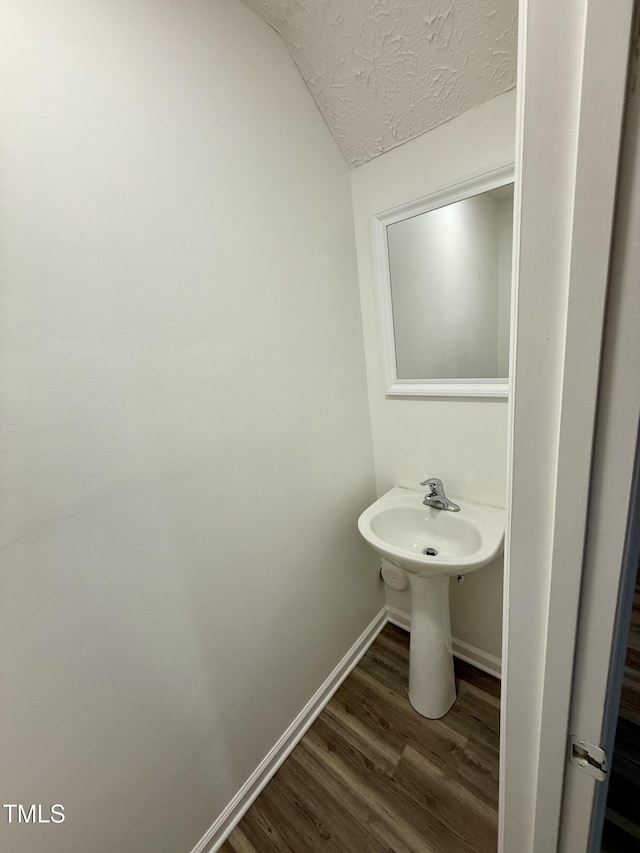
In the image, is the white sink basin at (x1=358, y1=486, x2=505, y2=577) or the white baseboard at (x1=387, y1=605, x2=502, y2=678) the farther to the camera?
the white baseboard at (x1=387, y1=605, x2=502, y2=678)

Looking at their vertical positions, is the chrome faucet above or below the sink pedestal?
above

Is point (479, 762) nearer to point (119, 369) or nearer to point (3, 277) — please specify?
point (119, 369)

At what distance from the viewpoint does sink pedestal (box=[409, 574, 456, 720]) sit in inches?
52.3

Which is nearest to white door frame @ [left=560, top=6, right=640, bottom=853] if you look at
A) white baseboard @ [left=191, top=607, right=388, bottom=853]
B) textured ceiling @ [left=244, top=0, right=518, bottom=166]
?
textured ceiling @ [left=244, top=0, right=518, bottom=166]

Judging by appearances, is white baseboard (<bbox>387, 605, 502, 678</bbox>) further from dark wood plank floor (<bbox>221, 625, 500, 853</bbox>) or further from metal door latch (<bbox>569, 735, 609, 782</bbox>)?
metal door latch (<bbox>569, 735, 609, 782</bbox>)

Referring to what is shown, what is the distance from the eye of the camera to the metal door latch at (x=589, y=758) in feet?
1.42

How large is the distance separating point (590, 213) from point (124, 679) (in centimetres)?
124

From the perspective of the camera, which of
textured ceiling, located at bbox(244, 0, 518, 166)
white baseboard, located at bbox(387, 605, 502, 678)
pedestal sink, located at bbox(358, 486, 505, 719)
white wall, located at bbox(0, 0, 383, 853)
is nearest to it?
white wall, located at bbox(0, 0, 383, 853)

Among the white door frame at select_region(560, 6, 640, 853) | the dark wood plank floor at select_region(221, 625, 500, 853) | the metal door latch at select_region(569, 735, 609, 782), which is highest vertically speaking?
the white door frame at select_region(560, 6, 640, 853)

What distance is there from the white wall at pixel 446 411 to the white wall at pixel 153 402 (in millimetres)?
218

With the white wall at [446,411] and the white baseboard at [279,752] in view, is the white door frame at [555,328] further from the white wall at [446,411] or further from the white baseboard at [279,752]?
the white baseboard at [279,752]

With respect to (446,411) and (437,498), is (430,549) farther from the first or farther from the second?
(446,411)

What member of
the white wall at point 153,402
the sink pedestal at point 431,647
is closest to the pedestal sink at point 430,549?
the sink pedestal at point 431,647

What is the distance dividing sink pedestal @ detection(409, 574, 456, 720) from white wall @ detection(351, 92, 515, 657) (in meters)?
0.24
